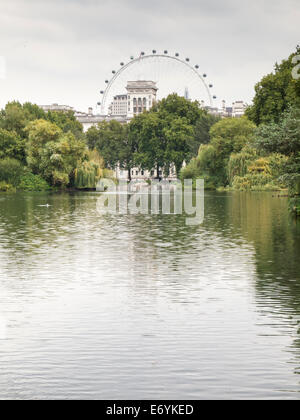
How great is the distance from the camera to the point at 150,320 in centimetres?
1274

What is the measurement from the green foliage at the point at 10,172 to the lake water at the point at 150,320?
241ft

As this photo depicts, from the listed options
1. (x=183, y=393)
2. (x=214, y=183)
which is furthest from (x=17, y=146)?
(x=183, y=393)

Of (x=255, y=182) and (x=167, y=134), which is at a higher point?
(x=167, y=134)

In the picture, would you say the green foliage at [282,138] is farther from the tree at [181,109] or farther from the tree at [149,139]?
the tree at [149,139]

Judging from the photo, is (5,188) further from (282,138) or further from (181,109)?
(282,138)

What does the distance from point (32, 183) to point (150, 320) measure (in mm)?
87800

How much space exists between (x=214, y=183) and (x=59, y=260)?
269 ft

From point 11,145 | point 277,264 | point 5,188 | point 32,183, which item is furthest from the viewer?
point 11,145

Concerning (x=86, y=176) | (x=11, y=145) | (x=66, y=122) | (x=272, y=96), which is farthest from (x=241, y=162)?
(x=66, y=122)

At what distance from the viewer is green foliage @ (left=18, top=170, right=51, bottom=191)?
98625 mm

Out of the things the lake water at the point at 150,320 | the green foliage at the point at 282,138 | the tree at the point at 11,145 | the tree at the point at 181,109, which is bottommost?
the lake water at the point at 150,320

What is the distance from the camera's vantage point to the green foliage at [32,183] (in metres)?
98.6

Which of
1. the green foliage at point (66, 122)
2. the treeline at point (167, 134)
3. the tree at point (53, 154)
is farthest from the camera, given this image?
the treeline at point (167, 134)

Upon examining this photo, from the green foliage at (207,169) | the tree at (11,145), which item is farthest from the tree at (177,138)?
the tree at (11,145)
